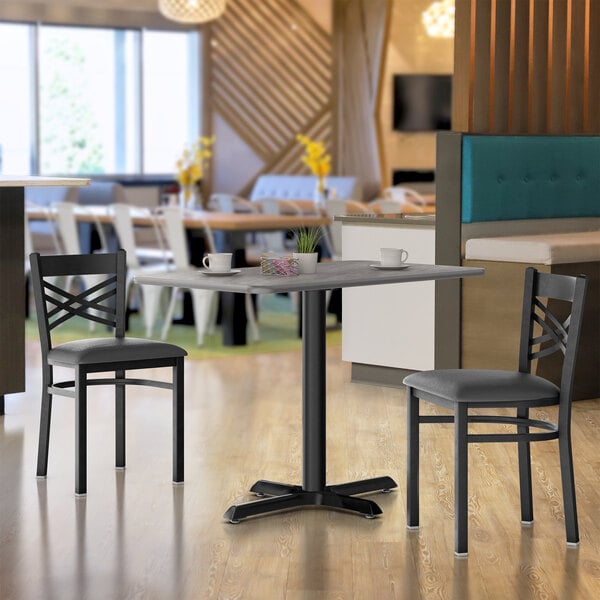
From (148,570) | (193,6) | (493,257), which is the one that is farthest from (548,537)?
(193,6)

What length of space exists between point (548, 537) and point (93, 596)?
49.8 inches

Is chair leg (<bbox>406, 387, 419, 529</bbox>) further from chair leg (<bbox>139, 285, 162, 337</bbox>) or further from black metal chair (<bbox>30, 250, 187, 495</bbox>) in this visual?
chair leg (<bbox>139, 285, 162, 337</bbox>)

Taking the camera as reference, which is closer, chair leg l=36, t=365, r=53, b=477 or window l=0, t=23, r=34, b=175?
chair leg l=36, t=365, r=53, b=477

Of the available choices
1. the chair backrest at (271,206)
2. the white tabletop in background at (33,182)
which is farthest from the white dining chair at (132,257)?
the white tabletop in background at (33,182)

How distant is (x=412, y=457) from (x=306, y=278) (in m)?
0.57

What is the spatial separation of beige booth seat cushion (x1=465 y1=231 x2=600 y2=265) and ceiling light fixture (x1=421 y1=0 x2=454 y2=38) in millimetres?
6860

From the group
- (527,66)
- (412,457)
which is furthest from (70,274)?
(527,66)

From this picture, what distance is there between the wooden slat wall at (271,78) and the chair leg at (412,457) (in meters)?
9.29

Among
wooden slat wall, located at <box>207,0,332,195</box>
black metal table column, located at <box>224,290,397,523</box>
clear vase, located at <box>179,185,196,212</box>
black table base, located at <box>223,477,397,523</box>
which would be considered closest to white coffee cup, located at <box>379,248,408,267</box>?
black metal table column, located at <box>224,290,397,523</box>

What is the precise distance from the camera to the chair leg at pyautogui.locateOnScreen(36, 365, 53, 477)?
406cm

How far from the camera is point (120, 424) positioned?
420 centimetres

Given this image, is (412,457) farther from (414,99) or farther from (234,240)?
(414,99)

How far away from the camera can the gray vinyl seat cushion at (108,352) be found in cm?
387

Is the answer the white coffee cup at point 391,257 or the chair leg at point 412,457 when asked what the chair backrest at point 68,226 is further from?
the chair leg at point 412,457
